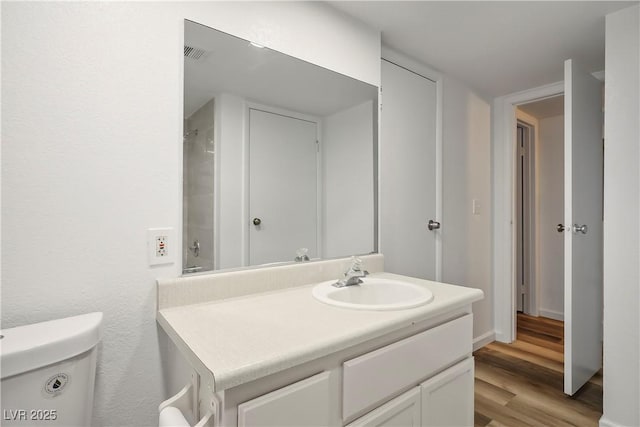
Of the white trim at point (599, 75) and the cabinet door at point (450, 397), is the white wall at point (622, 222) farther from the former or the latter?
the cabinet door at point (450, 397)

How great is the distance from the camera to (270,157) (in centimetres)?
142

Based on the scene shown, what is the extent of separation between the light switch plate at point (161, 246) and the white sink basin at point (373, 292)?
0.54 m

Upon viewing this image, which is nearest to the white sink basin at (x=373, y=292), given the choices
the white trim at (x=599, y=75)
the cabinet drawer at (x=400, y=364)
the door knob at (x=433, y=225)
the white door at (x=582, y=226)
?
the cabinet drawer at (x=400, y=364)

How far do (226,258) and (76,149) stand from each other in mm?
594

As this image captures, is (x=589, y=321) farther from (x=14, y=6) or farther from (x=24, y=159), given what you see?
(x=14, y=6)

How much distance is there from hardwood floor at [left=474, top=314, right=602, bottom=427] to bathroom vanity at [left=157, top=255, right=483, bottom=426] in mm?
867

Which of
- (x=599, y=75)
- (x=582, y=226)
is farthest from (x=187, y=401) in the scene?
(x=599, y=75)

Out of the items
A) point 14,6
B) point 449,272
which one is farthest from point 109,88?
point 449,272

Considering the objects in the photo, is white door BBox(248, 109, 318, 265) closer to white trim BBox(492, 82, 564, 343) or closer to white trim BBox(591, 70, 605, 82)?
white trim BBox(492, 82, 564, 343)

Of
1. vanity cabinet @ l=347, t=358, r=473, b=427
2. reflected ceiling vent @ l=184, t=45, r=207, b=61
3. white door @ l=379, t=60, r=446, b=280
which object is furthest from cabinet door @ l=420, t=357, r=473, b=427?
reflected ceiling vent @ l=184, t=45, r=207, b=61

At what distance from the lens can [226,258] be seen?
1.26 m

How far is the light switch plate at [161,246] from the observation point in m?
1.09

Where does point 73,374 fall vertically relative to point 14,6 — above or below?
below

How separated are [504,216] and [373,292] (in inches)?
80.1
